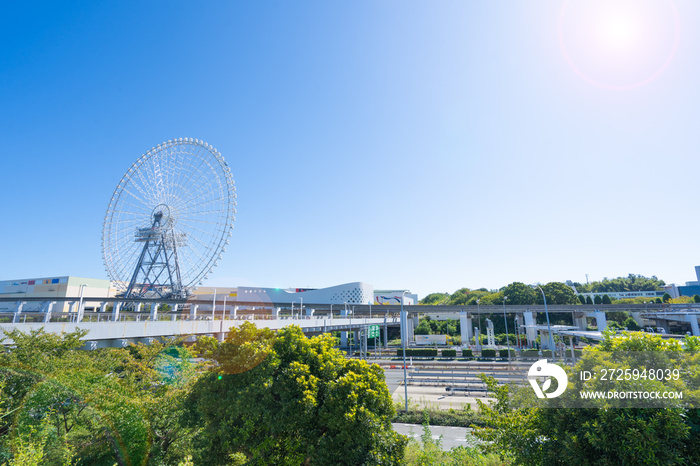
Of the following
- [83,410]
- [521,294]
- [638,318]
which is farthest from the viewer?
[521,294]

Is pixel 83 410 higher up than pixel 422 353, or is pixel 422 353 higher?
pixel 83 410

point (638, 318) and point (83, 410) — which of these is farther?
point (638, 318)

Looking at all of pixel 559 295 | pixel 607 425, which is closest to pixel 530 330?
pixel 559 295

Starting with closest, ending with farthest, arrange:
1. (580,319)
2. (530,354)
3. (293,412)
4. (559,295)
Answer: (293,412) < (530,354) < (580,319) < (559,295)

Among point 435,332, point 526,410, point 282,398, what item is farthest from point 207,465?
point 435,332

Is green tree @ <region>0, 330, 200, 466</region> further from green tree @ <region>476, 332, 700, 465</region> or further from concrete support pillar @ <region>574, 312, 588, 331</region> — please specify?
concrete support pillar @ <region>574, 312, 588, 331</region>

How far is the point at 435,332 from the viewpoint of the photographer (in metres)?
99.1

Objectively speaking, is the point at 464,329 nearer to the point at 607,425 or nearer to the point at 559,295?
the point at 559,295

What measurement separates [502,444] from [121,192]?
55885mm

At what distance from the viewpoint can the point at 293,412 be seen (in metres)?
9.91

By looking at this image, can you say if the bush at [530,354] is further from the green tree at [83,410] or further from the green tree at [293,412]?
the green tree at [83,410]

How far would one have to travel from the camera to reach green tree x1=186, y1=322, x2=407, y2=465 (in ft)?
32.1

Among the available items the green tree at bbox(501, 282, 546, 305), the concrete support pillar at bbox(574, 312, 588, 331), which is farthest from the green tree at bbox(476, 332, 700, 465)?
the green tree at bbox(501, 282, 546, 305)

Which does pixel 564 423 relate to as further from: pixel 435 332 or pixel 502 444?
pixel 435 332
